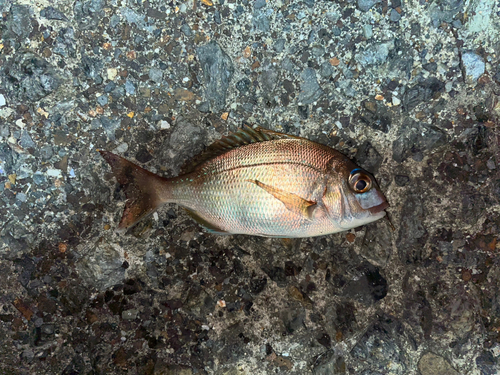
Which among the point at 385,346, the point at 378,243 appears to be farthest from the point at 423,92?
the point at 385,346

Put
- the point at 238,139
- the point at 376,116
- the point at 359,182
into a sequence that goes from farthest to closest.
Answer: the point at 376,116 < the point at 238,139 < the point at 359,182

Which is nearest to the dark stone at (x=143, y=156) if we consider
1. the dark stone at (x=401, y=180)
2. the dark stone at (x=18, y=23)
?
the dark stone at (x=18, y=23)

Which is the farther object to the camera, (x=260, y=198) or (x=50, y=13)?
(x=50, y=13)

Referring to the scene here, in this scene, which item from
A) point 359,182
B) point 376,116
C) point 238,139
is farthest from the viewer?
point 376,116

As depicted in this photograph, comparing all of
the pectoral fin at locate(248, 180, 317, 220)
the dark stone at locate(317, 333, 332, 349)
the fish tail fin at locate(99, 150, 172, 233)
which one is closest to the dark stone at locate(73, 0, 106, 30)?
the fish tail fin at locate(99, 150, 172, 233)

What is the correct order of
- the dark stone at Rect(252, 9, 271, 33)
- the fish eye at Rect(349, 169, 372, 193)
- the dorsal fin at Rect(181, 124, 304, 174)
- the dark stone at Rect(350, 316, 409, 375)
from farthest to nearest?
the dark stone at Rect(350, 316, 409, 375), the dark stone at Rect(252, 9, 271, 33), the dorsal fin at Rect(181, 124, 304, 174), the fish eye at Rect(349, 169, 372, 193)

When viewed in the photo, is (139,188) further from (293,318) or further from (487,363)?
(487,363)

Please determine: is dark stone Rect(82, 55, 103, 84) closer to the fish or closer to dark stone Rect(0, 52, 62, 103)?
dark stone Rect(0, 52, 62, 103)

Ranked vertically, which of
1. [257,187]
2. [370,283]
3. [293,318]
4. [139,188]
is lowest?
[293,318]

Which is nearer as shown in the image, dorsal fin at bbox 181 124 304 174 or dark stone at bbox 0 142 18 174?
dorsal fin at bbox 181 124 304 174
